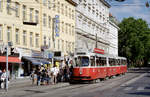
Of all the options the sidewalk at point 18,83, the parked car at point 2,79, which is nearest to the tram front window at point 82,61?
the sidewalk at point 18,83

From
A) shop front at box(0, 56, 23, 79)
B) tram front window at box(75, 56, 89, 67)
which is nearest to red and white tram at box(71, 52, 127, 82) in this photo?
tram front window at box(75, 56, 89, 67)

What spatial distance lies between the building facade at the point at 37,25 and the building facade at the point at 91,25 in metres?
2.75

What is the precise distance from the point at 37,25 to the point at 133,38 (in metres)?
60.3

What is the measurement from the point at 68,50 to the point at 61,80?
22165 millimetres

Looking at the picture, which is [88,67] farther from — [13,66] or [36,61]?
[36,61]

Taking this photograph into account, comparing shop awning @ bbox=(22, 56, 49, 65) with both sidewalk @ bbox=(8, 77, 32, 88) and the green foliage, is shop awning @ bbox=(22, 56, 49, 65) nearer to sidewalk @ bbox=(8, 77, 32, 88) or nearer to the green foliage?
sidewalk @ bbox=(8, 77, 32, 88)

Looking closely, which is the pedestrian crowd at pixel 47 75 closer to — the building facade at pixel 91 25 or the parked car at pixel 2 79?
the parked car at pixel 2 79

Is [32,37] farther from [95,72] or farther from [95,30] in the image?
[95,30]

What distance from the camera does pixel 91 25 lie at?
6888 cm

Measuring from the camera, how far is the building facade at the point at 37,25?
3712 cm

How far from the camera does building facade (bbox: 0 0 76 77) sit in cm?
3712

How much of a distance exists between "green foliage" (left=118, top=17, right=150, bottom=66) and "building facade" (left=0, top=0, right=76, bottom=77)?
45.8 metres

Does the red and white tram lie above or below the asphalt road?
above

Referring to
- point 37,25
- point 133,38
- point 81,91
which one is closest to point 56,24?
point 37,25
